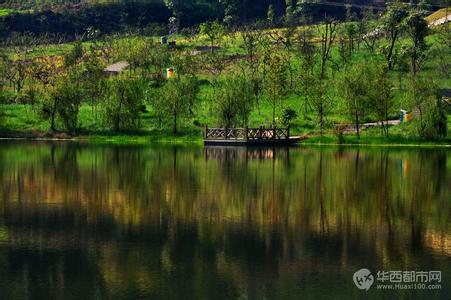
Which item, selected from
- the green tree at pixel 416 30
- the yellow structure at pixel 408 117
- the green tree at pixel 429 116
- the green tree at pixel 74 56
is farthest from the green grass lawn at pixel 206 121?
the green tree at pixel 74 56

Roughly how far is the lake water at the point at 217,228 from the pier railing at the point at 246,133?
32.3 meters

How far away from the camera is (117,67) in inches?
6073

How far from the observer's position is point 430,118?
10075cm

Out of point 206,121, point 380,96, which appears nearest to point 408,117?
point 380,96

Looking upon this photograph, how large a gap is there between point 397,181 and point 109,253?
3333 cm

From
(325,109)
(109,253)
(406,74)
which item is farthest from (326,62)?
(109,253)

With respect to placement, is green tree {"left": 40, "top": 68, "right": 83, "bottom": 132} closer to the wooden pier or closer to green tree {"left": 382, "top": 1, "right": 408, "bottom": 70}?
the wooden pier

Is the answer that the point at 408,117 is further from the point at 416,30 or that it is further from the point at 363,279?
the point at 363,279

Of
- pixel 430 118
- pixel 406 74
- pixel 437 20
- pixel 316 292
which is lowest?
pixel 316 292

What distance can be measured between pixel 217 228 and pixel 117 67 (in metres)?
117

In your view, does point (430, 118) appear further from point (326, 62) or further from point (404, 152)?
point (326, 62)

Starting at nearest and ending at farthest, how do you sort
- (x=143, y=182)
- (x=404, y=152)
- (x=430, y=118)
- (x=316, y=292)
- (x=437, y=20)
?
1. (x=316, y=292)
2. (x=143, y=182)
3. (x=404, y=152)
4. (x=430, y=118)
5. (x=437, y=20)

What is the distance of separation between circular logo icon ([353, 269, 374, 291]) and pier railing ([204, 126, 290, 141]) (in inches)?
2934

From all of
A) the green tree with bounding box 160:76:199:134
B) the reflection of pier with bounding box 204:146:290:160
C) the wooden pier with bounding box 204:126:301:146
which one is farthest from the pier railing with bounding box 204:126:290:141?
the green tree with bounding box 160:76:199:134
